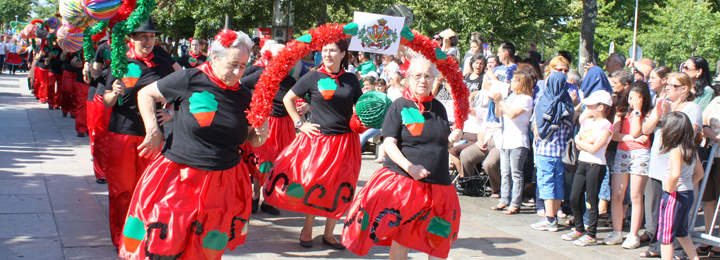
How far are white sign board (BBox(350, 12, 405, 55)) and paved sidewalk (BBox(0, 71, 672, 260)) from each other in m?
1.81

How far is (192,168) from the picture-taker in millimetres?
3697

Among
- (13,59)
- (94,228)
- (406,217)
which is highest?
(13,59)

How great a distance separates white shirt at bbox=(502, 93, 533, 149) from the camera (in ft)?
22.9

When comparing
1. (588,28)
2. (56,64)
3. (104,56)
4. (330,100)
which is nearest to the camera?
(330,100)

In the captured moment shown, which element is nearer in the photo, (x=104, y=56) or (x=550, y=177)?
(x=104, y=56)

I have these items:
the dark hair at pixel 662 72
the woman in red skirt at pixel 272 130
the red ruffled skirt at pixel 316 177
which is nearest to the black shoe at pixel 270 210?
the woman in red skirt at pixel 272 130

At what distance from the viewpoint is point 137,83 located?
498 cm

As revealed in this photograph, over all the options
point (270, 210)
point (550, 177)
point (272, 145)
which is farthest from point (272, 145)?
point (550, 177)

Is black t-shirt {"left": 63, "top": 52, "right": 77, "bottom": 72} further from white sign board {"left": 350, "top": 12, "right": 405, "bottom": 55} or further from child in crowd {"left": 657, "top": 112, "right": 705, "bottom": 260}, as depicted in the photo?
child in crowd {"left": 657, "top": 112, "right": 705, "bottom": 260}

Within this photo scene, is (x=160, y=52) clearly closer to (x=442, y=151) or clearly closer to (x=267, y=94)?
(x=267, y=94)

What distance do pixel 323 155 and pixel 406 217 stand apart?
4.09ft

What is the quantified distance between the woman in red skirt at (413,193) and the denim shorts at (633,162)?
106 inches

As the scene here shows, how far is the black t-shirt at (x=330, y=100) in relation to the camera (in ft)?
17.1

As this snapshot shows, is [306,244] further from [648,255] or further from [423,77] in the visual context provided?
[648,255]
